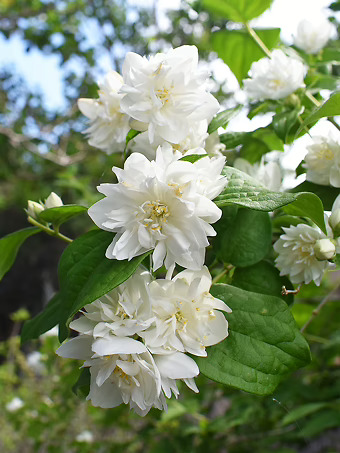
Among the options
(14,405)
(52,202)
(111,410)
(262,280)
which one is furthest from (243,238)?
(14,405)

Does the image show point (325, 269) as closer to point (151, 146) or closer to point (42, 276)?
point (151, 146)

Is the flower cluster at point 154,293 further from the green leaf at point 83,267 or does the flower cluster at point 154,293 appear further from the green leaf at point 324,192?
the green leaf at point 324,192

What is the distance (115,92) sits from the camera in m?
0.68

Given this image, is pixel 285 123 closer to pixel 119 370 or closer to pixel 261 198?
pixel 261 198

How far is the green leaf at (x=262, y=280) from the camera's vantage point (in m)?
0.62

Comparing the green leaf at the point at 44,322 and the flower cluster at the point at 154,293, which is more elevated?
the flower cluster at the point at 154,293

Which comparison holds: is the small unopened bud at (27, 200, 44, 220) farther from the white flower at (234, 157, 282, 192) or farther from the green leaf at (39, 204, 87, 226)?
the white flower at (234, 157, 282, 192)

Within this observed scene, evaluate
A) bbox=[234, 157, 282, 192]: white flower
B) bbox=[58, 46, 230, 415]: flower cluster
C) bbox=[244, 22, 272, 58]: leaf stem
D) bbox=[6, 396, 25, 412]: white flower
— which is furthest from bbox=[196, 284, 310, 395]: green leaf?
bbox=[6, 396, 25, 412]: white flower

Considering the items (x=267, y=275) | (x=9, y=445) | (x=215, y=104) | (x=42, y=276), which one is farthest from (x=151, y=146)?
(x=42, y=276)

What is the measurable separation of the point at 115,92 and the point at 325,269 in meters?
0.41

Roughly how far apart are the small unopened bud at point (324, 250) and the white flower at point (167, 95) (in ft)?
0.71

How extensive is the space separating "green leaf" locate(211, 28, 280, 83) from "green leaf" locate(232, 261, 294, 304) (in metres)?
0.45

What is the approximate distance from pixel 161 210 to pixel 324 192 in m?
0.30

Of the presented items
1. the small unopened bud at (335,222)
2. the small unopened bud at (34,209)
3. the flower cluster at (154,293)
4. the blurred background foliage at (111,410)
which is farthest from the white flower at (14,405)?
the small unopened bud at (335,222)
